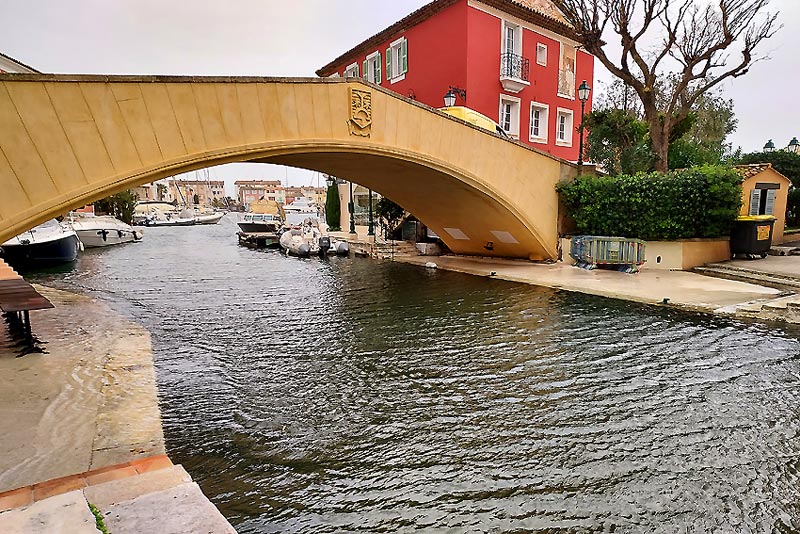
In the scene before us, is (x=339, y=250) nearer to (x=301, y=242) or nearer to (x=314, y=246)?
(x=314, y=246)

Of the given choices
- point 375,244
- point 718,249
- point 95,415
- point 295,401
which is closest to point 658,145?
point 718,249

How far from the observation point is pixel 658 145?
65.5ft

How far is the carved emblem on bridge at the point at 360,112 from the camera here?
11.4 metres

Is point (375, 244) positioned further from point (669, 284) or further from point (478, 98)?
point (669, 284)

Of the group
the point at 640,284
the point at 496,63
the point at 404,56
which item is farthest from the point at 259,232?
the point at 640,284

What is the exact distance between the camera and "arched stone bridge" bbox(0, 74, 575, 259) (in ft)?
22.9

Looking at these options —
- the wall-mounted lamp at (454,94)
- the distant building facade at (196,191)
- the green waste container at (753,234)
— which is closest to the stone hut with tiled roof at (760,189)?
the green waste container at (753,234)

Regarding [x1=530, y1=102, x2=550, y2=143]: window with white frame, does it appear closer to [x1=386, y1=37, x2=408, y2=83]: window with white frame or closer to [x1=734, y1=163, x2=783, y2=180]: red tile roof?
[x1=386, y1=37, x2=408, y2=83]: window with white frame

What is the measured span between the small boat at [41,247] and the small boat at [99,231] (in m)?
7.44

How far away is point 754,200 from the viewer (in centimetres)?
1584

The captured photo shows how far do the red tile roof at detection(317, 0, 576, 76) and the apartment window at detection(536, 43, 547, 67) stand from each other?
2.90 feet

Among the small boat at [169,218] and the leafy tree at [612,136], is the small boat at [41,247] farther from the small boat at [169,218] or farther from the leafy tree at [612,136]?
the small boat at [169,218]

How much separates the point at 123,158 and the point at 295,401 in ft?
17.5

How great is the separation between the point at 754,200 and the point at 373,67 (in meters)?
19.1
